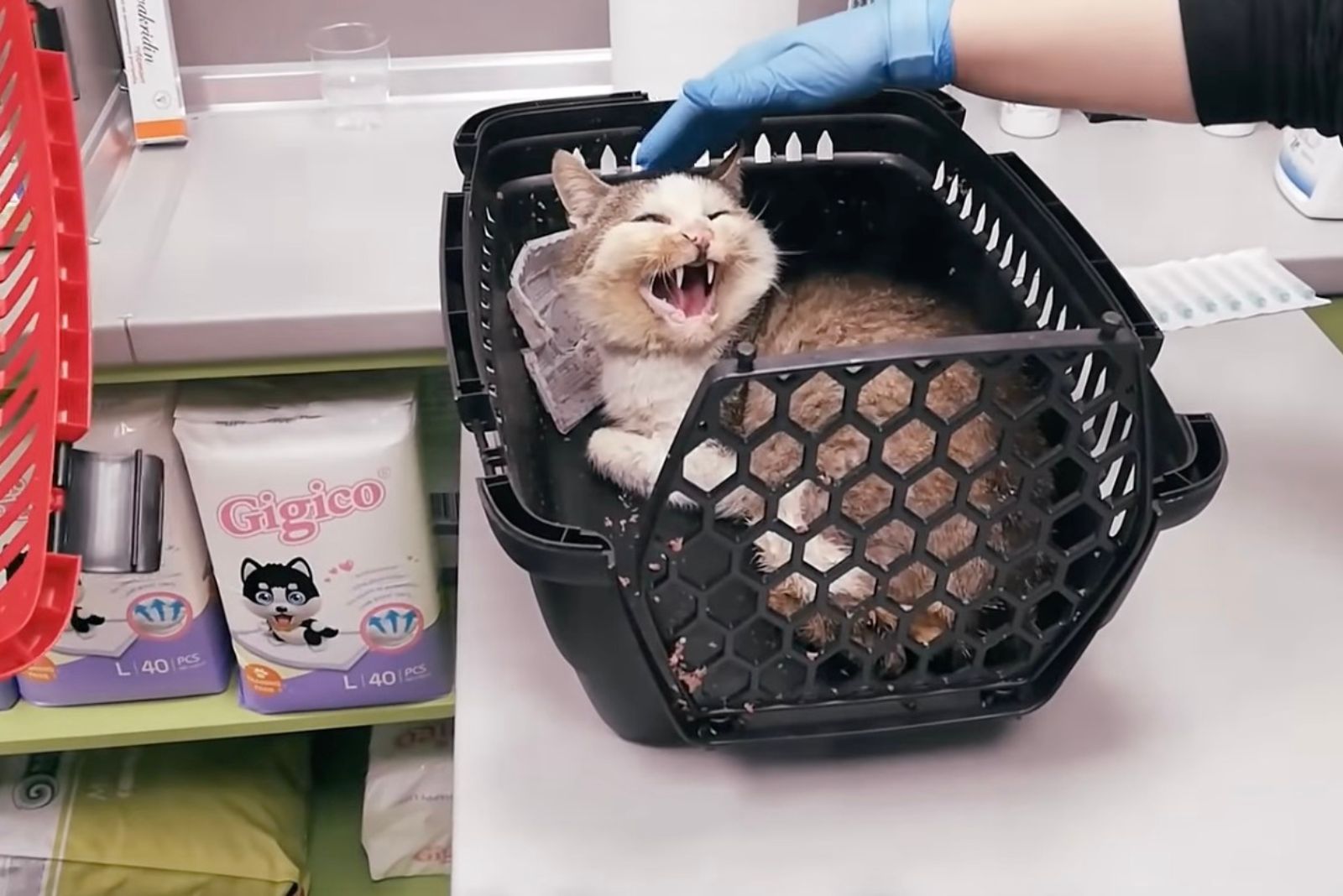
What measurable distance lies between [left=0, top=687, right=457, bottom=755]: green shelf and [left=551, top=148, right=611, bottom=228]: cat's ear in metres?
0.57

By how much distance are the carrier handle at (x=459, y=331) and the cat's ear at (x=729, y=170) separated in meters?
0.21

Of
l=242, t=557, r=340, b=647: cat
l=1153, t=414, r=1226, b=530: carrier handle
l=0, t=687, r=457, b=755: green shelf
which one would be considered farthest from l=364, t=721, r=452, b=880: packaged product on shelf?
l=1153, t=414, r=1226, b=530: carrier handle

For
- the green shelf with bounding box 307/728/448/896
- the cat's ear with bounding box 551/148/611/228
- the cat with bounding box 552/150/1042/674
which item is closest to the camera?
the cat with bounding box 552/150/1042/674

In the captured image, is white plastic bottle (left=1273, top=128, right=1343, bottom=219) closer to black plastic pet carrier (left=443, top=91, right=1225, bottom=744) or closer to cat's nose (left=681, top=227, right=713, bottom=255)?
black plastic pet carrier (left=443, top=91, right=1225, bottom=744)

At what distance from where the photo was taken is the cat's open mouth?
91 centimetres

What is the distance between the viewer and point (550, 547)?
54cm

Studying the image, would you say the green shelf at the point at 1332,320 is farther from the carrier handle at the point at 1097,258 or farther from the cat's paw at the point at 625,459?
the cat's paw at the point at 625,459

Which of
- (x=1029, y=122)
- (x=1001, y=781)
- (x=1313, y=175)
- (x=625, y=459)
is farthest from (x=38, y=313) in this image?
(x=1313, y=175)

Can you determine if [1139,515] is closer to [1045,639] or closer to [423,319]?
A: [1045,639]

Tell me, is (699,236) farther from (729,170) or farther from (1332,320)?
(1332,320)

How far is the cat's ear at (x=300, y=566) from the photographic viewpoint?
3.51 feet

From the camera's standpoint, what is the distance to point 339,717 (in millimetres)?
1218

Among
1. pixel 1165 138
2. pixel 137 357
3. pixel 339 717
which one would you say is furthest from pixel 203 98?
pixel 1165 138

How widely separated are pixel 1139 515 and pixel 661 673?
0.83 ft
